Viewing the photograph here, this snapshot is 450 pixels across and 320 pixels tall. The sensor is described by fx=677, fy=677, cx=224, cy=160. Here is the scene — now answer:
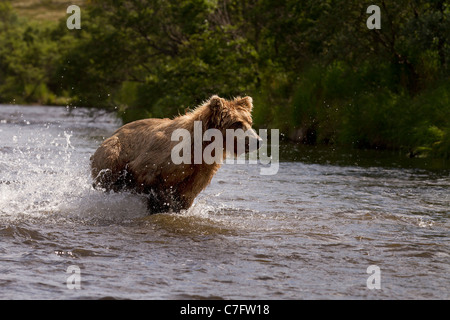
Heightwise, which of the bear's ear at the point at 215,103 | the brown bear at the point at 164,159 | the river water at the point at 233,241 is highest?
the bear's ear at the point at 215,103

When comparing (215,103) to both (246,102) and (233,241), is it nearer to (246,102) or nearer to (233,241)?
(246,102)

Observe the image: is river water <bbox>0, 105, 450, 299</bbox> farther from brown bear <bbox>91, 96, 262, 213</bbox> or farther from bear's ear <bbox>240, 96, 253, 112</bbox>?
bear's ear <bbox>240, 96, 253, 112</bbox>

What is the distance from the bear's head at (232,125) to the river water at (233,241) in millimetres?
1030

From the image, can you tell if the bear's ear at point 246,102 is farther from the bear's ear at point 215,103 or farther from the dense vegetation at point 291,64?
the dense vegetation at point 291,64

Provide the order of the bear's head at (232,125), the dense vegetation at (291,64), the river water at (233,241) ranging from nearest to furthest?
the river water at (233,241), the bear's head at (232,125), the dense vegetation at (291,64)

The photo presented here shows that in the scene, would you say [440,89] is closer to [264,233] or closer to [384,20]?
[384,20]

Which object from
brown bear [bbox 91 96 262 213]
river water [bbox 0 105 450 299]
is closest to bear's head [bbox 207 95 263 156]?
brown bear [bbox 91 96 262 213]

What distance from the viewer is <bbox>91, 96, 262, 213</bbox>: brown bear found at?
28.5ft

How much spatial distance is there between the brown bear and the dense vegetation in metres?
10.1

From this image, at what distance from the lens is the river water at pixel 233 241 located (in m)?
5.77

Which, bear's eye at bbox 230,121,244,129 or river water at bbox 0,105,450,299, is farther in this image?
bear's eye at bbox 230,121,244,129

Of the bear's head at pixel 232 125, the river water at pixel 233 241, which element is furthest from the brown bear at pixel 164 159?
the river water at pixel 233 241

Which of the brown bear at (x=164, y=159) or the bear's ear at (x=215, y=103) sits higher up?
the bear's ear at (x=215, y=103)

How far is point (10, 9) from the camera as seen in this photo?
143 metres
